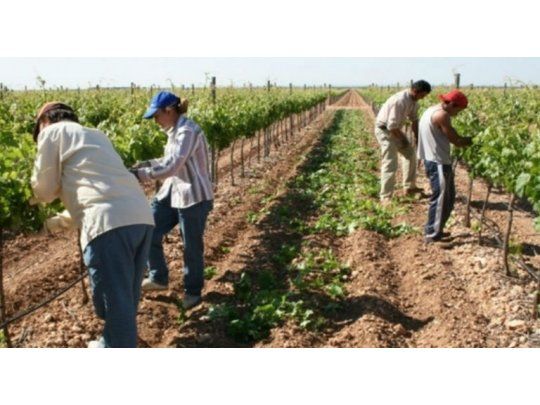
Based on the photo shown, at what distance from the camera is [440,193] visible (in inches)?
255

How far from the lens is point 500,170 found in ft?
20.0

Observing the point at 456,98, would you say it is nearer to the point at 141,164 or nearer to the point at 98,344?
the point at 141,164

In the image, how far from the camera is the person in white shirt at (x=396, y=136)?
27.2 ft

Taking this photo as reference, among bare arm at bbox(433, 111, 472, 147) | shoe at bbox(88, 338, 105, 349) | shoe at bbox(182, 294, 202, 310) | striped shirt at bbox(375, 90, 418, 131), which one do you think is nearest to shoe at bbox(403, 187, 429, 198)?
striped shirt at bbox(375, 90, 418, 131)

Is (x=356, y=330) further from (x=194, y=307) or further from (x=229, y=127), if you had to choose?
(x=229, y=127)

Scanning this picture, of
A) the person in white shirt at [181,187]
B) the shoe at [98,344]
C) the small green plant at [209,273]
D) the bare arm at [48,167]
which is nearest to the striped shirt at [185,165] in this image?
the person in white shirt at [181,187]

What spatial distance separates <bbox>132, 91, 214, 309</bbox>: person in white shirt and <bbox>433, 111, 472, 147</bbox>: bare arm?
9.42ft

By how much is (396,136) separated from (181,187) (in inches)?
181

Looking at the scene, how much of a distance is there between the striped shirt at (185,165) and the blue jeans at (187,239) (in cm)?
10

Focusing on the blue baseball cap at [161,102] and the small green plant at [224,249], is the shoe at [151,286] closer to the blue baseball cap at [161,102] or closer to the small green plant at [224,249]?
the small green plant at [224,249]

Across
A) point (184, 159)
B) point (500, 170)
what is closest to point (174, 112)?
point (184, 159)

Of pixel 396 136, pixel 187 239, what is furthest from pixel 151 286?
pixel 396 136

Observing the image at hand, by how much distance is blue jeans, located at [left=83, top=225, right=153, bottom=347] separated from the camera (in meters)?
3.37

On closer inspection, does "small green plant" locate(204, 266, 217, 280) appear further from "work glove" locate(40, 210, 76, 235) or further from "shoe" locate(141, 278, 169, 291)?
"work glove" locate(40, 210, 76, 235)
